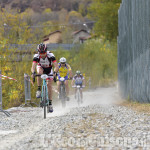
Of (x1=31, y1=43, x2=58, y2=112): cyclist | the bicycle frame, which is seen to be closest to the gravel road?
(x1=31, y1=43, x2=58, y2=112): cyclist

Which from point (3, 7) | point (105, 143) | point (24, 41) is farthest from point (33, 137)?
point (3, 7)

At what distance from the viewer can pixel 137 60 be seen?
12383mm

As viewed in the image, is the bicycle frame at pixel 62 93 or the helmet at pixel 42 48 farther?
the bicycle frame at pixel 62 93

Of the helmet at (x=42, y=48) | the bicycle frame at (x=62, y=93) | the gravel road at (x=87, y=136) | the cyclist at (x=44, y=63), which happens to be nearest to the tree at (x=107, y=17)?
the bicycle frame at (x=62, y=93)

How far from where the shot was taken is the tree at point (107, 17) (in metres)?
36.8

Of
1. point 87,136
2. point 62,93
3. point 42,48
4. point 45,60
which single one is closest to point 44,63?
point 45,60

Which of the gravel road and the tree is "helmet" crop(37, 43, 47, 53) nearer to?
the gravel road

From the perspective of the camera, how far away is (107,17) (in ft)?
123

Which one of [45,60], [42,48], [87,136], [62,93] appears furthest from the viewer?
[62,93]

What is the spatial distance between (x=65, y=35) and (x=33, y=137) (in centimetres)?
7535

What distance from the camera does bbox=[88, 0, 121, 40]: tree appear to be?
3678 cm

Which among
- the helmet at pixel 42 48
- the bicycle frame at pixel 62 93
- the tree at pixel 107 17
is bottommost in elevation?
the bicycle frame at pixel 62 93

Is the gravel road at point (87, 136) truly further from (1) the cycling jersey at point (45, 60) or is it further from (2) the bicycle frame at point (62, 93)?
(2) the bicycle frame at point (62, 93)

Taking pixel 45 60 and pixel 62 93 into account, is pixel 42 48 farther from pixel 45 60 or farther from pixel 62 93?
pixel 62 93
